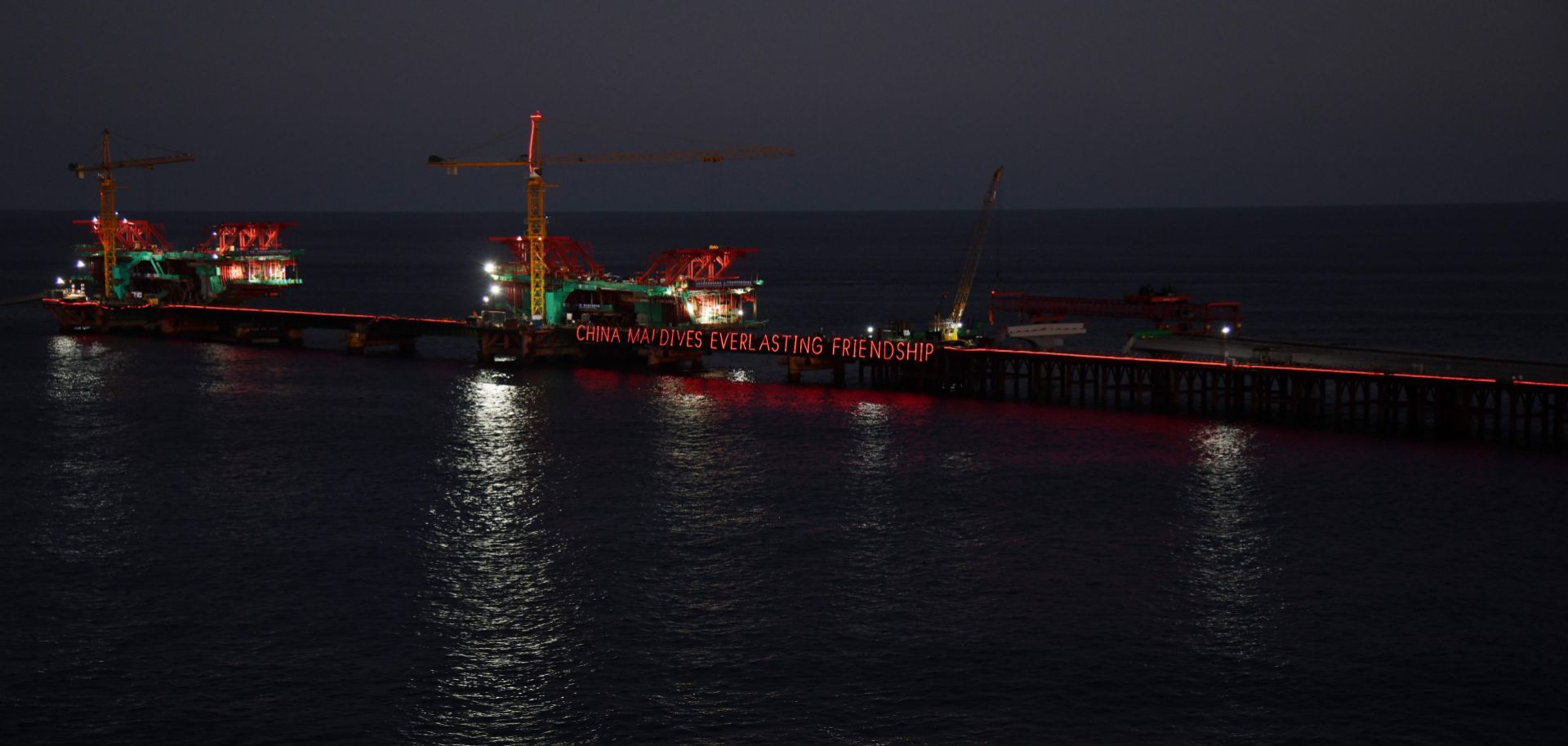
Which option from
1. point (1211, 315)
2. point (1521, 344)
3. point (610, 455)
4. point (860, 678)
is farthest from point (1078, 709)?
point (1521, 344)

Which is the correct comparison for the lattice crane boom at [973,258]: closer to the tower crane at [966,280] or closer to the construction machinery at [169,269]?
the tower crane at [966,280]

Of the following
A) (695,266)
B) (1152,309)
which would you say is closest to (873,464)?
(1152,309)

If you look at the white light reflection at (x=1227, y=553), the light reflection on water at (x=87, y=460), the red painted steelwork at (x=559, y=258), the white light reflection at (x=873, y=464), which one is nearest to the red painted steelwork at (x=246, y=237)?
the light reflection on water at (x=87, y=460)

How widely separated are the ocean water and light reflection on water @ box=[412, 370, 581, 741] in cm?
22

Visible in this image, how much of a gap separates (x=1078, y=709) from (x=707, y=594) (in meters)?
17.2

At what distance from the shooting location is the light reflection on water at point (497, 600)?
1989 inches

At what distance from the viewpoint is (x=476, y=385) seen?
124 meters

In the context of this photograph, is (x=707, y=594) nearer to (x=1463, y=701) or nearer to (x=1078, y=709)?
(x=1078, y=709)

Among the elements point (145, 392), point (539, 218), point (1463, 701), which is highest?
point (539, 218)

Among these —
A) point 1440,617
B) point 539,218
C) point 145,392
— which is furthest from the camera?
point 539,218

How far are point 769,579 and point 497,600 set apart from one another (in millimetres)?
10780

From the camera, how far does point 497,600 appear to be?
2435 inches

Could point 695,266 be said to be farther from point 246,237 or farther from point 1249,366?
point 246,237

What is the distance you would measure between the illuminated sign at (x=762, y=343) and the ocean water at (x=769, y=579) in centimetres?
1267
